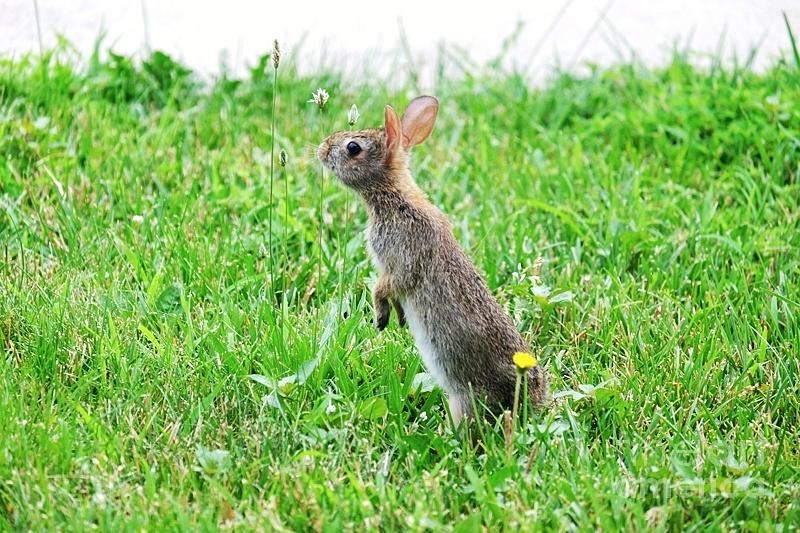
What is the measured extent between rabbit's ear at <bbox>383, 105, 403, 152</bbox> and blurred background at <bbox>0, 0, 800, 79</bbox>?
2478 mm

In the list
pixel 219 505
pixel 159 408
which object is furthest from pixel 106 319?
pixel 219 505

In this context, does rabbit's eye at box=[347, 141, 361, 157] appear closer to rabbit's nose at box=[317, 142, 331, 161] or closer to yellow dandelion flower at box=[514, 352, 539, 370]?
rabbit's nose at box=[317, 142, 331, 161]

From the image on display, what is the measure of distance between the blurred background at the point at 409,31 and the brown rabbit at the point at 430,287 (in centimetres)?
248

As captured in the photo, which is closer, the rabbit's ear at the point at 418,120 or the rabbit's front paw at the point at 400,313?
the rabbit's front paw at the point at 400,313

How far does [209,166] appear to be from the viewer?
521 cm

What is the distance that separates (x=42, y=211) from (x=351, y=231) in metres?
1.26

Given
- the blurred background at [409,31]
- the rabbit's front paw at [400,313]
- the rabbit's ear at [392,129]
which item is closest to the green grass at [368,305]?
the rabbit's front paw at [400,313]

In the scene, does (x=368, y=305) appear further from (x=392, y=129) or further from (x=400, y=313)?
(x=392, y=129)

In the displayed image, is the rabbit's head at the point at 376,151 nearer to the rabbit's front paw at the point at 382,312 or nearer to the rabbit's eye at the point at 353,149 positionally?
the rabbit's eye at the point at 353,149

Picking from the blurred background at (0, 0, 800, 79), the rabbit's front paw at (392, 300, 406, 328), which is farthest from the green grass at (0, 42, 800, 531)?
the blurred background at (0, 0, 800, 79)

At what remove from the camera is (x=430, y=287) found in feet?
11.9

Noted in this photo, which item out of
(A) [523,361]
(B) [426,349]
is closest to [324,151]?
(B) [426,349]

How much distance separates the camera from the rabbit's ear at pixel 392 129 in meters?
3.82

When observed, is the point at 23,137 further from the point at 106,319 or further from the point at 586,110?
the point at 586,110
